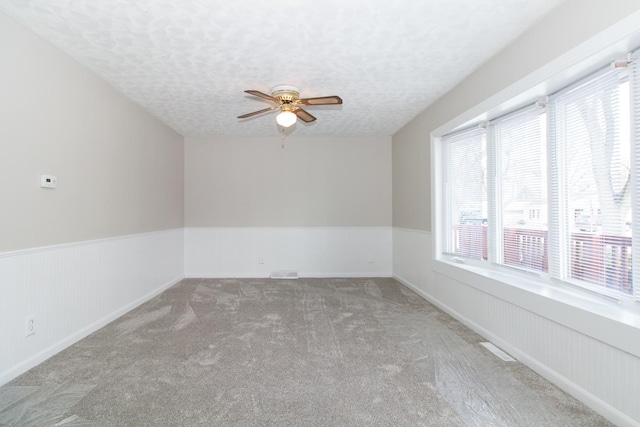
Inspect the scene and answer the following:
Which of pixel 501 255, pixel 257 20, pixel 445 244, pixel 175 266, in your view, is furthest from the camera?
pixel 175 266

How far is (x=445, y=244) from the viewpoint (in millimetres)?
3920

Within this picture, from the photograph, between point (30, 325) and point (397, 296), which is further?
point (397, 296)

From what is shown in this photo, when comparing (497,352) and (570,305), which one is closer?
(570,305)

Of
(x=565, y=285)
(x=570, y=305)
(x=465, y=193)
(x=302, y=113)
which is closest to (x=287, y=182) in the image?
(x=302, y=113)

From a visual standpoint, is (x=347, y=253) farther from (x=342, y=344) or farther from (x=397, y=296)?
(x=342, y=344)

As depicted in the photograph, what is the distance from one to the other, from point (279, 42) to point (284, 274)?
157 inches

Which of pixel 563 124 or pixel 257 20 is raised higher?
pixel 257 20

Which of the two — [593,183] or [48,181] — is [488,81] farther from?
[48,181]

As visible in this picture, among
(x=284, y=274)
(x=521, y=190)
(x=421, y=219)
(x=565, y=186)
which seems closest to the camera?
(x=565, y=186)

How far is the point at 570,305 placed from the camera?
1962mm

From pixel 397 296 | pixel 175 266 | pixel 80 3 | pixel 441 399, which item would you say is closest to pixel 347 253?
pixel 397 296

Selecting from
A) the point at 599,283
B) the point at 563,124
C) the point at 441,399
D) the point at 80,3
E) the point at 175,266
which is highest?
the point at 80,3

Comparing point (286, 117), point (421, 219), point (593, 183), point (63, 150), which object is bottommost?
point (421, 219)

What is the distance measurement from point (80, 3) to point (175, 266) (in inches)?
158
